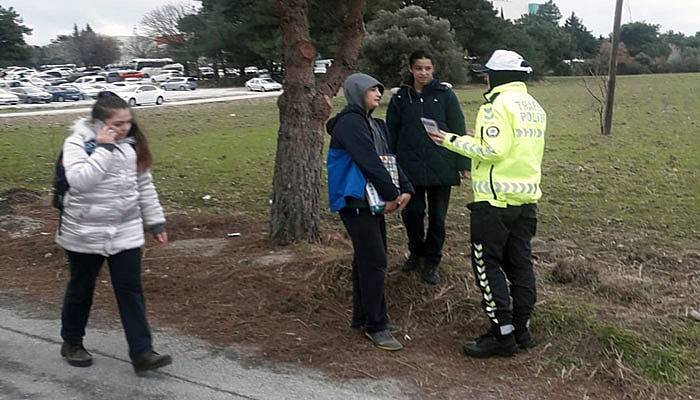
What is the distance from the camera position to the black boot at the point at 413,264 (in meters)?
5.63

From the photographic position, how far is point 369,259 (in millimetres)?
4648

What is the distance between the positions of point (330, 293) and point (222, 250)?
1737mm

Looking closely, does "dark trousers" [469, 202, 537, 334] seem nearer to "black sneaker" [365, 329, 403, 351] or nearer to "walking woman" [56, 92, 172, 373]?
"black sneaker" [365, 329, 403, 351]

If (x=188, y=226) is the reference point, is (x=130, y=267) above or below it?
above

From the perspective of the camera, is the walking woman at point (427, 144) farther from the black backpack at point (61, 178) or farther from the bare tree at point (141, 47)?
the bare tree at point (141, 47)

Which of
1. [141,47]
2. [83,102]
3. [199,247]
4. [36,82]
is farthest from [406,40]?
[141,47]

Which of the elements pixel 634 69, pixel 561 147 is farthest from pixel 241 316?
pixel 634 69

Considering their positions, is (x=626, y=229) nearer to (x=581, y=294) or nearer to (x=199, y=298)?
(x=581, y=294)

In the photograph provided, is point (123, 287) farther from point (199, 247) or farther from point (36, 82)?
point (36, 82)

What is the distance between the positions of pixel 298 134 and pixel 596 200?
4.93 meters

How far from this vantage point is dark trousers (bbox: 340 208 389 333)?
4.60m

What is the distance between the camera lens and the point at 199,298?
18.4 feet

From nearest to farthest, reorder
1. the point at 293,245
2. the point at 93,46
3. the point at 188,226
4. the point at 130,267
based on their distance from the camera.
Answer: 1. the point at 130,267
2. the point at 293,245
3. the point at 188,226
4. the point at 93,46

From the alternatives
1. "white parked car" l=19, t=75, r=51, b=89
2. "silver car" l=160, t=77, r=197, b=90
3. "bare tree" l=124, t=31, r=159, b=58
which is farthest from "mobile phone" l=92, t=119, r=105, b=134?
"bare tree" l=124, t=31, r=159, b=58
